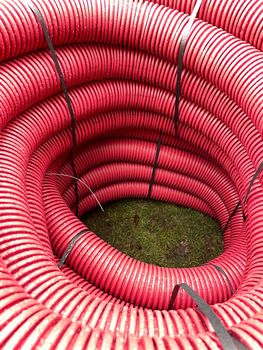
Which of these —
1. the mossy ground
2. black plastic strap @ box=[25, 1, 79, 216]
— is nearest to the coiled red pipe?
black plastic strap @ box=[25, 1, 79, 216]

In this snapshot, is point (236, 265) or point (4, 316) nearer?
point (4, 316)

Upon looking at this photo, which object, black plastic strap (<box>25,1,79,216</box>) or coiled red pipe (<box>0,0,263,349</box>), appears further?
black plastic strap (<box>25,1,79,216</box>)

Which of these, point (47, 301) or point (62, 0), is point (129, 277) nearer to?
point (47, 301)

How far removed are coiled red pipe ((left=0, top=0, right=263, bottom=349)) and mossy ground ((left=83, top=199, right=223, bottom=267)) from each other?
37cm

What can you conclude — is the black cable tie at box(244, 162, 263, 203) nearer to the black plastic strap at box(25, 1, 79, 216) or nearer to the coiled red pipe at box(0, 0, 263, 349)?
the coiled red pipe at box(0, 0, 263, 349)

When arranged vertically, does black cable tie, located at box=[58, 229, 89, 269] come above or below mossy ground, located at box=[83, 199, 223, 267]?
above

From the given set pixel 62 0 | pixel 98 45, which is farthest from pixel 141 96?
pixel 62 0

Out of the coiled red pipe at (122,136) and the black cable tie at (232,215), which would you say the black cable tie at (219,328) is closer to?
the coiled red pipe at (122,136)

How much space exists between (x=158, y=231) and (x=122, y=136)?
4.69 feet

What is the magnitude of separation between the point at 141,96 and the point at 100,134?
71 cm

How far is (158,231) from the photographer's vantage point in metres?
5.36

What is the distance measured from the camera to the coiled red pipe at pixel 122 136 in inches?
85.7

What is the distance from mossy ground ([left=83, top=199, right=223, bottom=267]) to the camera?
16.8ft

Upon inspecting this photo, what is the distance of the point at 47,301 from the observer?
201cm
